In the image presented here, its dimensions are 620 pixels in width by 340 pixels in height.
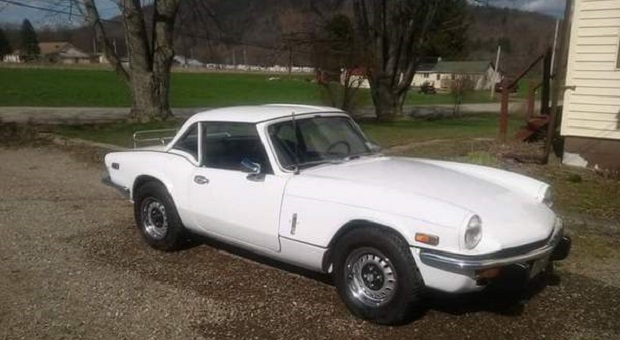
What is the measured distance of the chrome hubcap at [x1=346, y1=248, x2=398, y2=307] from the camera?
3717 millimetres

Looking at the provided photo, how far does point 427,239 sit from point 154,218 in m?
2.92

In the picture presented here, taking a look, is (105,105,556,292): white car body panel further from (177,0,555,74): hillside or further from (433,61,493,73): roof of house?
(433,61,493,73): roof of house

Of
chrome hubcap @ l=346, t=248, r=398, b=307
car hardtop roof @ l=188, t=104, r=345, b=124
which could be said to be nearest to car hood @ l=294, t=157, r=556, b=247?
chrome hubcap @ l=346, t=248, r=398, b=307

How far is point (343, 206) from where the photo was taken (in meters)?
3.87

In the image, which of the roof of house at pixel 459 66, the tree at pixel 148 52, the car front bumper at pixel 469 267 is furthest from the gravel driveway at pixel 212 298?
the roof of house at pixel 459 66

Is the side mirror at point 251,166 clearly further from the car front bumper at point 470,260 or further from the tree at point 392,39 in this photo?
the tree at point 392,39

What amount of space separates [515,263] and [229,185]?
7.33ft

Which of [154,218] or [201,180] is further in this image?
[154,218]

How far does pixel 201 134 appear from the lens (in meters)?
5.08

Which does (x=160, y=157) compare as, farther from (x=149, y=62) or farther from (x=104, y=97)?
(x=104, y=97)

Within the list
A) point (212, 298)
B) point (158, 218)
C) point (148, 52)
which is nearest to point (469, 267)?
point (212, 298)

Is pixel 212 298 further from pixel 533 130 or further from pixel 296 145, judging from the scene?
pixel 533 130

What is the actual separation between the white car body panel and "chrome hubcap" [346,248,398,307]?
0.20 meters

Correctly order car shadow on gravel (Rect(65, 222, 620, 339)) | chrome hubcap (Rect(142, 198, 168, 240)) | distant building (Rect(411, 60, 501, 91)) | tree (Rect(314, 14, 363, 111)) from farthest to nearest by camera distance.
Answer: distant building (Rect(411, 60, 501, 91)), tree (Rect(314, 14, 363, 111)), chrome hubcap (Rect(142, 198, 168, 240)), car shadow on gravel (Rect(65, 222, 620, 339))
